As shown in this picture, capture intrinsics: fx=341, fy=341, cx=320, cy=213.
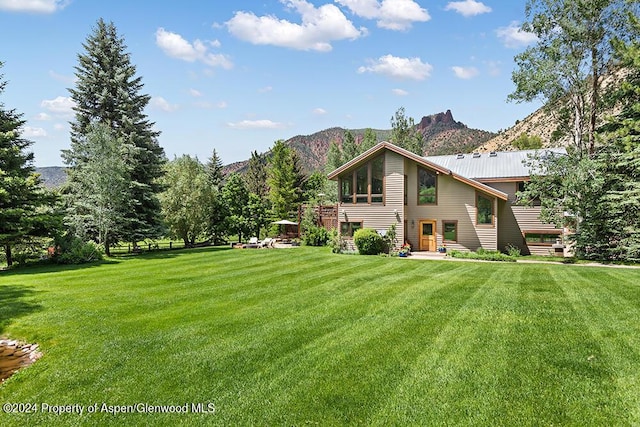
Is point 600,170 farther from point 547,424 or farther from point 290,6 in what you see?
point 547,424

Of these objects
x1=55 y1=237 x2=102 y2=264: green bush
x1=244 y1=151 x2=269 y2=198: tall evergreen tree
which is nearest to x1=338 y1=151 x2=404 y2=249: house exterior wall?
x1=55 y1=237 x2=102 y2=264: green bush

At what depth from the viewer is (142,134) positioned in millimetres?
22609

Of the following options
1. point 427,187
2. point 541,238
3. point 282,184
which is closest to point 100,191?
point 282,184

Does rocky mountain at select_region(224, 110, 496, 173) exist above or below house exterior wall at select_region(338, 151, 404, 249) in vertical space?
above

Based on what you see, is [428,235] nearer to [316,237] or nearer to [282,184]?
[316,237]

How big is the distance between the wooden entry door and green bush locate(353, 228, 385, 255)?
291 cm

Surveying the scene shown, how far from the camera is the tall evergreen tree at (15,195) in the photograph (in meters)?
15.0

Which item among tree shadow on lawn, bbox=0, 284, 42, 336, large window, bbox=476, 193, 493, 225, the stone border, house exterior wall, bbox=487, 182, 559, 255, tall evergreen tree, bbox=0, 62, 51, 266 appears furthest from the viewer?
house exterior wall, bbox=487, 182, 559, 255

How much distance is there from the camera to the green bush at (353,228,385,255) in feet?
64.1

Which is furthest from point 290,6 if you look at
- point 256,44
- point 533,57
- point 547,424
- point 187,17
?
point 547,424

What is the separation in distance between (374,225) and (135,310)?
14970 millimetres

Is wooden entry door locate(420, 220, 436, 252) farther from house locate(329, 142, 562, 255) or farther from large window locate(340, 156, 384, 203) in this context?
large window locate(340, 156, 384, 203)

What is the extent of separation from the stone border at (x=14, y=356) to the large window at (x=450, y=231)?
19.1m

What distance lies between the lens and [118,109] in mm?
21938
